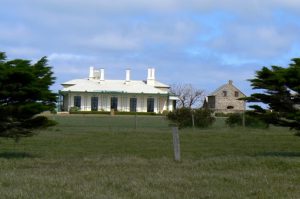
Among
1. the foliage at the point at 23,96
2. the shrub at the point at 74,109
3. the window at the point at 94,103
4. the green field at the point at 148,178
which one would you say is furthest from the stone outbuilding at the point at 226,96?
the green field at the point at 148,178

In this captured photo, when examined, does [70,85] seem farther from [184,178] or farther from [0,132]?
[184,178]

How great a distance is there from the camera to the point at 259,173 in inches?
461

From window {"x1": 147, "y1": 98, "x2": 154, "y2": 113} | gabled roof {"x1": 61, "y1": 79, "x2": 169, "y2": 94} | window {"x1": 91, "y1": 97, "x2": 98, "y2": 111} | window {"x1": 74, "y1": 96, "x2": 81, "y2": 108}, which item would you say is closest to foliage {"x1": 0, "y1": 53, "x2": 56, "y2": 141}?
gabled roof {"x1": 61, "y1": 79, "x2": 169, "y2": 94}

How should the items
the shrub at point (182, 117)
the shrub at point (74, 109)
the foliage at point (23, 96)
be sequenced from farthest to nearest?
the shrub at point (74, 109) < the shrub at point (182, 117) < the foliage at point (23, 96)

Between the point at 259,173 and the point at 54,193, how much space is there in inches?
182

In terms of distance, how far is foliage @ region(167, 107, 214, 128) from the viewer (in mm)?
40000

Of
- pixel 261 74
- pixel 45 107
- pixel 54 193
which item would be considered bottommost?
pixel 54 193

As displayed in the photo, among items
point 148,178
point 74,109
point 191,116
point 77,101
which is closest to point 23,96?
point 148,178

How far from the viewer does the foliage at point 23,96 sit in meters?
15.5

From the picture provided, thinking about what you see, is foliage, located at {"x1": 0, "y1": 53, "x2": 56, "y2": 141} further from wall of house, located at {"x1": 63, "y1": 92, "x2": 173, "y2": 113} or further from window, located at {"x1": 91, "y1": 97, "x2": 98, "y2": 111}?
window, located at {"x1": 91, "y1": 97, "x2": 98, "y2": 111}

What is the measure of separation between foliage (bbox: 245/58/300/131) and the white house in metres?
65.9

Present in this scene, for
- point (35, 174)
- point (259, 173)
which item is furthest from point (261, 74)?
point (35, 174)

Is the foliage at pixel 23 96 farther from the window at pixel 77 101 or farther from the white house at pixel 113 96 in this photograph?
the window at pixel 77 101

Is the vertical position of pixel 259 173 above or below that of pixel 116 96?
below
